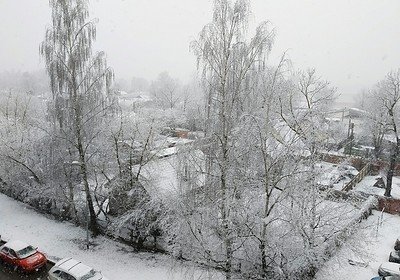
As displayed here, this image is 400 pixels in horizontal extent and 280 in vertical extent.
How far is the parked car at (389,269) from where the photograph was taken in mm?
17188

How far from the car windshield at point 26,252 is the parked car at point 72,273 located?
2.29 meters

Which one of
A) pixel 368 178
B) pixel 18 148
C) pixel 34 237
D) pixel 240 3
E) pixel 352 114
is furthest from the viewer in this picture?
pixel 352 114

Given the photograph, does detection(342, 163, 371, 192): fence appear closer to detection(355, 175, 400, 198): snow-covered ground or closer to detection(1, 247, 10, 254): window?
detection(355, 175, 400, 198): snow-covered ground

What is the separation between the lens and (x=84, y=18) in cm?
2012

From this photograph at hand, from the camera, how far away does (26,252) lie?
18.2m

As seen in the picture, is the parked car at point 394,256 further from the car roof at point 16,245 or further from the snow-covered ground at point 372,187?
the car roof at point 16,245

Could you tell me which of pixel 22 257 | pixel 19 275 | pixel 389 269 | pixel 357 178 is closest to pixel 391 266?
pixel 389 269

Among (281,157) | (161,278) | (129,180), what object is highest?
(281,157)

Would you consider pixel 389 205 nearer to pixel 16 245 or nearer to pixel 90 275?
pixel 90 275

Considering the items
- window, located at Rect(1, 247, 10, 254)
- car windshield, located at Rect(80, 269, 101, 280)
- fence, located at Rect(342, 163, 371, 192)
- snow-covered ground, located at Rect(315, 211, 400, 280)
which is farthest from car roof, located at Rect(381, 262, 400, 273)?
window, located at Rect(1, 247, 10, 254)

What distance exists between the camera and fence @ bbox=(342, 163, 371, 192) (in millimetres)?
30142

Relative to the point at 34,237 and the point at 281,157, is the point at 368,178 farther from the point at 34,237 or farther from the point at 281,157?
the point at 34,237

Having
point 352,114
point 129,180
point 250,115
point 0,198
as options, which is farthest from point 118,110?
point 352,114

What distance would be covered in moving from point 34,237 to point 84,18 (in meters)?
13.1
